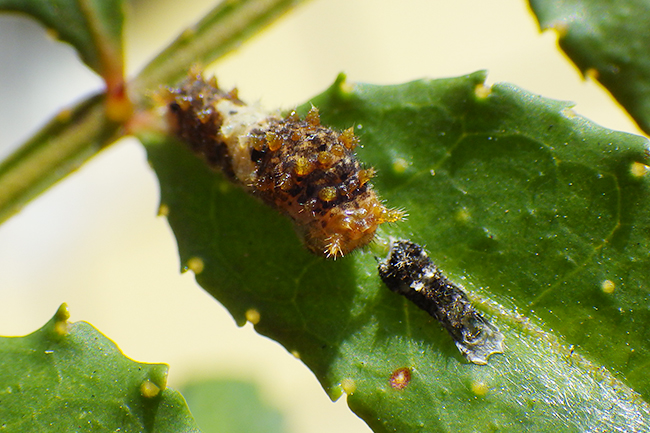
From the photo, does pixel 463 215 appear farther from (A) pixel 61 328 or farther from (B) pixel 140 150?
(B) pixel 140 150

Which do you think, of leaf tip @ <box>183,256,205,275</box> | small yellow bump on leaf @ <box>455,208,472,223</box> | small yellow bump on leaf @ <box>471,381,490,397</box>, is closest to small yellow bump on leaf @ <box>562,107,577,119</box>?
small yellow bump on leaf @ <box>455,208,472,223</box>

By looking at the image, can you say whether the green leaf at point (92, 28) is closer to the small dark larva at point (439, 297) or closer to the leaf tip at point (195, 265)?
the leaf tip at point (195, 265)

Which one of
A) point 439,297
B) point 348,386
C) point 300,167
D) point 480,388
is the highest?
point 300,167

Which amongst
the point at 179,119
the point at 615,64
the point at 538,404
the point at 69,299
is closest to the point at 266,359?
the point at 69,299

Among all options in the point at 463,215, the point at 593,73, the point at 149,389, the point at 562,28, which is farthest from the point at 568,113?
the point at 149,389

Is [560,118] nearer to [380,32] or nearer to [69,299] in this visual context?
[380,32]

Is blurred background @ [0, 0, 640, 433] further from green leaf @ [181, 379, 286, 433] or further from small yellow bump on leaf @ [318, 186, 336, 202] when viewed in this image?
small yellow bump on leaf @ [318, 186, 336, 202]

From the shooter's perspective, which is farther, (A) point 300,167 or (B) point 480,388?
(A) point 300,167
